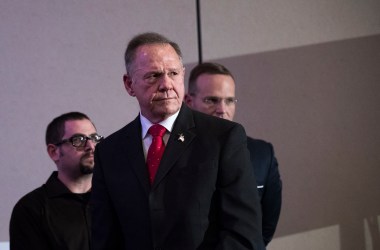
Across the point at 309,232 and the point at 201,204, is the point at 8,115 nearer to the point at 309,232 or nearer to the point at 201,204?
the point at 309,232

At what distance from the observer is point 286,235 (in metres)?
3.72

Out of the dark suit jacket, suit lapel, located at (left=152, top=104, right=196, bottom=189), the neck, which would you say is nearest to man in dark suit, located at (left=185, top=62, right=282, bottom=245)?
the dark suit jacket

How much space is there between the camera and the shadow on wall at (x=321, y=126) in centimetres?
375

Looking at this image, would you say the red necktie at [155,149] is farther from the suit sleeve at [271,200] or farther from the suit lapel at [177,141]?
the suit sleeve at [271,200]

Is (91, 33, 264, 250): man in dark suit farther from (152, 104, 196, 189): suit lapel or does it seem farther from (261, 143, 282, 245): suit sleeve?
(261, 143, 282, 245): suit sleeve

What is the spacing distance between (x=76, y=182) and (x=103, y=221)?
1.29 meters

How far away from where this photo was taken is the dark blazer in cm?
148

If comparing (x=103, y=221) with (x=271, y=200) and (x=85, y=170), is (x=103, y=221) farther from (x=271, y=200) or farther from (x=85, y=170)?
(x=85, y=170)

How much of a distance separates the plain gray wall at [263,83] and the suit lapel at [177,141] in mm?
2124

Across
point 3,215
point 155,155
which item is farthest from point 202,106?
point 3,215

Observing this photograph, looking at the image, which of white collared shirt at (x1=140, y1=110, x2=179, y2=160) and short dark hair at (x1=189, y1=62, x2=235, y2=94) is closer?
white collared shirt at (x1=140, y1=110, x2=179, y2=160)

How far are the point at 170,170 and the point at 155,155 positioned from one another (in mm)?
88

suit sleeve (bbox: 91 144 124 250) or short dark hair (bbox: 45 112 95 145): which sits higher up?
short dark hair (bbox: 45 112 95 145)

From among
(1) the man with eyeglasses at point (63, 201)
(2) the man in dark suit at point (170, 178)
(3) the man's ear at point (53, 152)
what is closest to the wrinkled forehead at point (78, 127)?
(1) the man with eyeglasses at point (63, 201)
